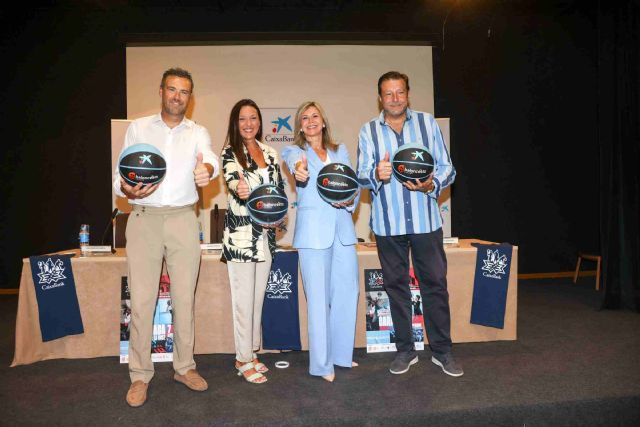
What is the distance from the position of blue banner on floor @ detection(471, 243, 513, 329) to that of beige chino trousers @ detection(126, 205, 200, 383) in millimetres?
2272

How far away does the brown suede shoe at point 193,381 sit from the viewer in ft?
8.74

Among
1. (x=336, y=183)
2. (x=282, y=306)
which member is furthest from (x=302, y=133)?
(x=282, y=306)

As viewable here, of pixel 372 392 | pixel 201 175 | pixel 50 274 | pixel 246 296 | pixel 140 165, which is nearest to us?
pixel 140 165

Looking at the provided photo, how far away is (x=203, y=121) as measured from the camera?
6480mm

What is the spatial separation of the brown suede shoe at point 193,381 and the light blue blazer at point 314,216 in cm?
103

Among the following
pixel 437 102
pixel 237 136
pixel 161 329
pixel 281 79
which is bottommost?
pixel 161 329

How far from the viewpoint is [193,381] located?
2.70m

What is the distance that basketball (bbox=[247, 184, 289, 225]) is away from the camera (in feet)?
8.38

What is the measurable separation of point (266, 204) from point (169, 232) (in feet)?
2.06

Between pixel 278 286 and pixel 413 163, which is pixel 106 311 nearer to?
pixel 278 286

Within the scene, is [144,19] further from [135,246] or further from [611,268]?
[611,268]

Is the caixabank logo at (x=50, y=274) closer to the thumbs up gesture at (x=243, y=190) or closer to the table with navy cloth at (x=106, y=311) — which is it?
the table with navy cloth at (x=106, y=311)

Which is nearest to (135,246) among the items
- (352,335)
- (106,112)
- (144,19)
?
(352,335)

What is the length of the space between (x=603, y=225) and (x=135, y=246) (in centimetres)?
503
